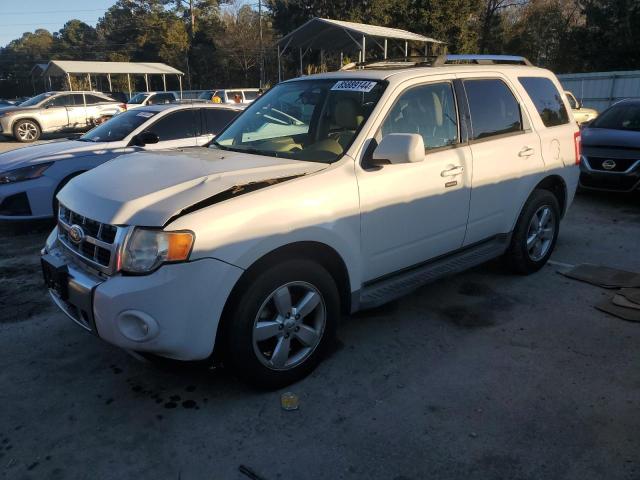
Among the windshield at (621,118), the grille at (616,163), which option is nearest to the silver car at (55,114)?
the windshield at (621,118)

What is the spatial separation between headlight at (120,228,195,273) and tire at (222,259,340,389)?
40 centimetres

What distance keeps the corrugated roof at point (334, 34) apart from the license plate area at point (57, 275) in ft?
54.5

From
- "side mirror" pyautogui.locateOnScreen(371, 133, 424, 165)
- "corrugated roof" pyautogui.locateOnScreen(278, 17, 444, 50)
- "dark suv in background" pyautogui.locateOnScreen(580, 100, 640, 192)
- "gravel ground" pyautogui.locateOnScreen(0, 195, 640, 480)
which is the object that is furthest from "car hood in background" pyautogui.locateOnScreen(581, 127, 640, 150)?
"corrugated roof" pyautogui.locateOnScreen(278, 17, 444, 50)

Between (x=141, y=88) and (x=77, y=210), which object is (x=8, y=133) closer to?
(x=77, y=210)

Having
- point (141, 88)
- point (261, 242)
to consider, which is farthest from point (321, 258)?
point (141, 88)

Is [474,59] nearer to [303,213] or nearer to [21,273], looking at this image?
[303,213]

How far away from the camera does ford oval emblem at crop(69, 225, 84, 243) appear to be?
298 centimetres

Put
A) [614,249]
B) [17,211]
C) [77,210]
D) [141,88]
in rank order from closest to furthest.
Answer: [77,210] → [614,249] → [17,211] → [141,88]

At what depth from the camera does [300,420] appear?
2898mm

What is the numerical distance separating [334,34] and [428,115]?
18.4 metres

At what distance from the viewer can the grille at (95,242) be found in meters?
2.74

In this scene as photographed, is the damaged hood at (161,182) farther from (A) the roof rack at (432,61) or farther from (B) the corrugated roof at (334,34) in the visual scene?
(B) the corrugated roof at (334,34)

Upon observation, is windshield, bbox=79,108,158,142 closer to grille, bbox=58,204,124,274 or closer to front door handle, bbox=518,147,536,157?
grille, bbox=58,204,124,274

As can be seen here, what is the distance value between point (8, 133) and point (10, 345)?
58.1 ft
